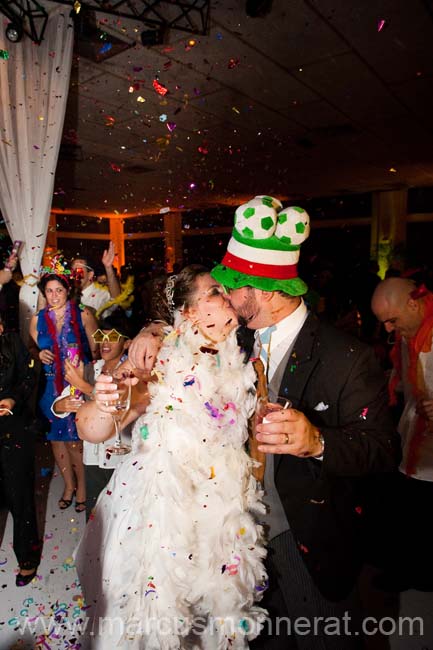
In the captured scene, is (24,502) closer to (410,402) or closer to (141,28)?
(410,402)

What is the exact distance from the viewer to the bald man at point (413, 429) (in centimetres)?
206

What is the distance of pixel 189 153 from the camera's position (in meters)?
6.22

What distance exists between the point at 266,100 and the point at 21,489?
162 inches

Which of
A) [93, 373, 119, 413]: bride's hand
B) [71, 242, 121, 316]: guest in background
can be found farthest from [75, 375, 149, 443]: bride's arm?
[71, 242, 121, 316]: guest in background

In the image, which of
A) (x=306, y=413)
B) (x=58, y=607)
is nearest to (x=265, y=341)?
(x=306, y=413)

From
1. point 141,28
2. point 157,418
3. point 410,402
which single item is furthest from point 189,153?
point 157,418

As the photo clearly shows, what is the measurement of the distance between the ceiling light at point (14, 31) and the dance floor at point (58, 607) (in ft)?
10.3

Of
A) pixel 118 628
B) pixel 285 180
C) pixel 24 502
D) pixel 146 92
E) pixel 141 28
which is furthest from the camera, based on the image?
pixel 285 180

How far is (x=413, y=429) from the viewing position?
2.12 meters

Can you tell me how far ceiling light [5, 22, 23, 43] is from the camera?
8.63 feet

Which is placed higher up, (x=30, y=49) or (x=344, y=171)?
(x=344, y=171)

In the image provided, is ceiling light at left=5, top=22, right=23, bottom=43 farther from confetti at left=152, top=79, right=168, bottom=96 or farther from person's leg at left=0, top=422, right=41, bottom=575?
person's leg at left=0, top=422, right=41, bottom=575

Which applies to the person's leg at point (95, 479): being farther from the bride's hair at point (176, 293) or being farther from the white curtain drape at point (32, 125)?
the white curtain drape at point (32, 125)

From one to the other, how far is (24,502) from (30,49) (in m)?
2.87
